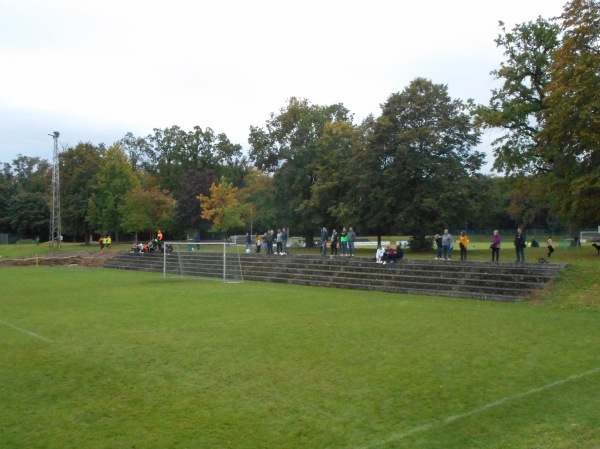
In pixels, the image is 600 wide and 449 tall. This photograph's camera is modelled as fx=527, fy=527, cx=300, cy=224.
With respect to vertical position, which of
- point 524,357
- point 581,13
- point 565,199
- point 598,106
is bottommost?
point 524,357

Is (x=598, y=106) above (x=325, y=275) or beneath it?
above

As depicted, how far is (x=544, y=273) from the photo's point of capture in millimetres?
18281

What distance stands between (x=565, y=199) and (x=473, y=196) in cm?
1045

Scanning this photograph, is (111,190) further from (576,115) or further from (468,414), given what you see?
(468,414)

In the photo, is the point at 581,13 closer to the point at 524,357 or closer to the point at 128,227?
the point at 524,357

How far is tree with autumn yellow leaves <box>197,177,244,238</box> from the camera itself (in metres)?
62.0

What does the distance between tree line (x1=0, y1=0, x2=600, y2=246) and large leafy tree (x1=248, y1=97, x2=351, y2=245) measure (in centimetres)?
12

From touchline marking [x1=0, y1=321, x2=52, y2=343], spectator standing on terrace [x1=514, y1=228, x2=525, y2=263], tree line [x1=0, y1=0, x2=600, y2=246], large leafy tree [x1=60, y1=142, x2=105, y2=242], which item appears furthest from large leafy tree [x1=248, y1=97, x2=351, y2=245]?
touchline marking [x1=0, y1=321, x2=52, y2=343]

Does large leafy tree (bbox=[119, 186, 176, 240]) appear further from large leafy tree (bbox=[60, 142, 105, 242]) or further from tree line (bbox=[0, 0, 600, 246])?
large leafy tree (bbox=[60, 142, 105, 242])

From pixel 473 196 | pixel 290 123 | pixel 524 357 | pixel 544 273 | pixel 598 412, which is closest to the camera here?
pixel 598 412

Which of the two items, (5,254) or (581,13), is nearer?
(581,13)

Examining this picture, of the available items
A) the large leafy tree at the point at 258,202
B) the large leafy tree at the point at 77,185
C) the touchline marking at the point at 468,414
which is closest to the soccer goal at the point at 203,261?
the touchline marking at the point at 468,414

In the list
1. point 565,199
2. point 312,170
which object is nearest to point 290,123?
point 312,170

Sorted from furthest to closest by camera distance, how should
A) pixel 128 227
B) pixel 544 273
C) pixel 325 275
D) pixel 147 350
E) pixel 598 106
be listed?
pixel 128 227 < pixel 325 275 < pixel 598 106 < pixel 544 273 < pixel 147 350
